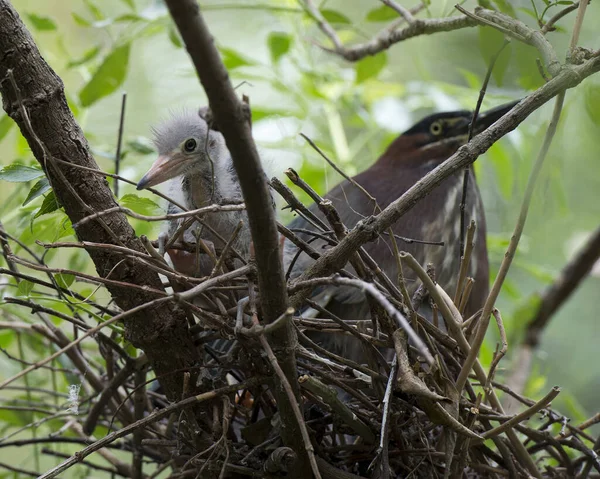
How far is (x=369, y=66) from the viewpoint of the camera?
2029mm

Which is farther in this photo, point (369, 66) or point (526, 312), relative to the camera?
point (526, 312)

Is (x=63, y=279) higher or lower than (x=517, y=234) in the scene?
higher

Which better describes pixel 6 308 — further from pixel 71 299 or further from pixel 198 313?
pixel 198 313

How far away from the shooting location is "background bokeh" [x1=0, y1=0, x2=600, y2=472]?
1696mm

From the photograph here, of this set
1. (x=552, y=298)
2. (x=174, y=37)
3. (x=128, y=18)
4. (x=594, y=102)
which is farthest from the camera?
(x=552, y=298)

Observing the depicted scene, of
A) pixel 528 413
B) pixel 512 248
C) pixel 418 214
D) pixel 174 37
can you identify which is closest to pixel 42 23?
pixel 174 37

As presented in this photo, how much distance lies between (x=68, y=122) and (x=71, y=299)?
1.13ft

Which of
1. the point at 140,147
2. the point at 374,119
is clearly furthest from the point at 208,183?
the point at 374,119

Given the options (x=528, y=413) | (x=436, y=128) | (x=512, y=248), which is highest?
(x=436, y=128)

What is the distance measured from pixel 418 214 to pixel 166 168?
2.22ft

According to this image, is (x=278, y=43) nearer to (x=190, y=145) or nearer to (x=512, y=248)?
(x=190, y=145)

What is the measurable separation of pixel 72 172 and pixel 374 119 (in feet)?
5.19

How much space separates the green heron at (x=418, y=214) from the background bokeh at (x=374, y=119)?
117mm

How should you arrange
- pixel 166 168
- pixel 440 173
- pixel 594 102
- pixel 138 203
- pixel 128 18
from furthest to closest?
1. pixel 128 18
2. pixel 166 168
3. pixel 594 102
4. pixel 138 203
5. pixel 440 173
